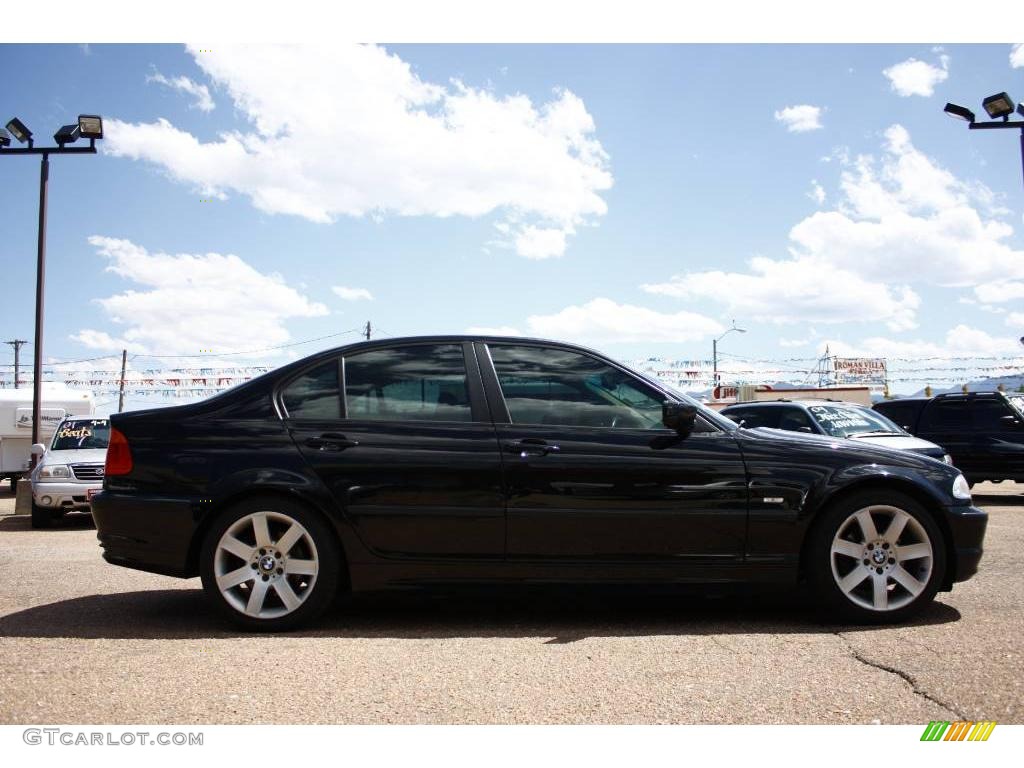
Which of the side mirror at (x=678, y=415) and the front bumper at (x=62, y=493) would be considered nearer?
the side mirror at (x=678, y=415)

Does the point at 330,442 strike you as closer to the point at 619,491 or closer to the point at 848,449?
the point at 619,491

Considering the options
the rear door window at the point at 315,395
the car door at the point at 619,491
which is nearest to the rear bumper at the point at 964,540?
the car door at the point at 619,491

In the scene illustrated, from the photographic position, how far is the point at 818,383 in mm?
49406

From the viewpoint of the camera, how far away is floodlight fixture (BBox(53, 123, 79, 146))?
1485 centimetres

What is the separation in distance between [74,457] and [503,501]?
8.80 metres

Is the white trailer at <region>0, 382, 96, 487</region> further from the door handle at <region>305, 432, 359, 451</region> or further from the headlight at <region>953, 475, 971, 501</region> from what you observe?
the headlight at <region>953, 475, 971, 501</region>

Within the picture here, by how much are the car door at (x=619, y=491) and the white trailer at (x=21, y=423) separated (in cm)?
1610

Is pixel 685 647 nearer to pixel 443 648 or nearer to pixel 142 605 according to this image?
pixel 443 648

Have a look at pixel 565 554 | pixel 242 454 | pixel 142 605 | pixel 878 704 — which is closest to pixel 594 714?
pixel 878 704

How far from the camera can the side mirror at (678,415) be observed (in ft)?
14.7

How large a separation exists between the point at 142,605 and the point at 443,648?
7.48ft

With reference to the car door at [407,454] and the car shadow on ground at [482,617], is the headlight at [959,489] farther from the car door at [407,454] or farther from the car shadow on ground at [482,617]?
the car door at [407,454]

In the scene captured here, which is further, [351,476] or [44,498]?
[44,498]
